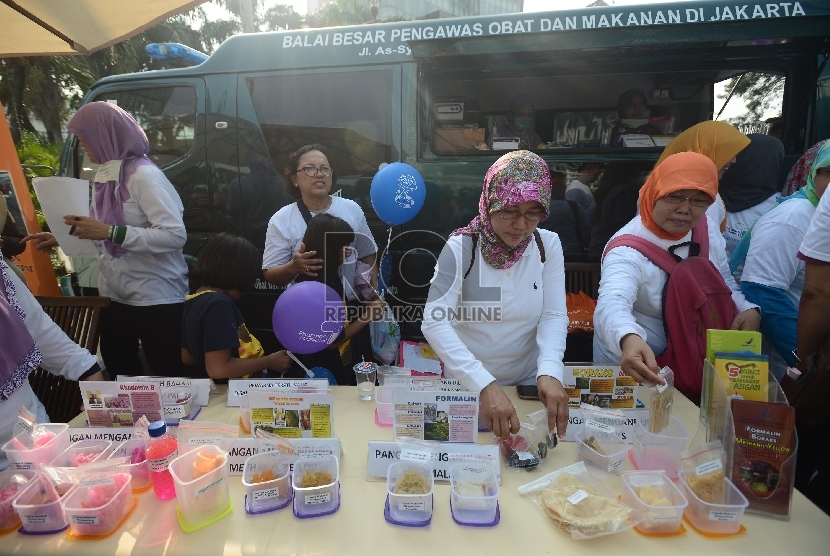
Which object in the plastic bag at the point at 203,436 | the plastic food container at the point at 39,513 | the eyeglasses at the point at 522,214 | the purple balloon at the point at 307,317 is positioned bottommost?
the plastic food container at the point at 39,513

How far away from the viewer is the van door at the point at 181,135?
3.21 meters

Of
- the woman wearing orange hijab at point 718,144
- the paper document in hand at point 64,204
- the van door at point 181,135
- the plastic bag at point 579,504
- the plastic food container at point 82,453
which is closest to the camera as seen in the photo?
the plastic bag at point 579,504

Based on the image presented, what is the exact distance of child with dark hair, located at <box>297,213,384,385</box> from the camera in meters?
2.35

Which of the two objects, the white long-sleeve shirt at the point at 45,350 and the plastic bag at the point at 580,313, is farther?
the plastic bag at the point at 580,313

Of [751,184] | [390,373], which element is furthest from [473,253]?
[751,184]

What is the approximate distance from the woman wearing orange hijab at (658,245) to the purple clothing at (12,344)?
6.68 feet

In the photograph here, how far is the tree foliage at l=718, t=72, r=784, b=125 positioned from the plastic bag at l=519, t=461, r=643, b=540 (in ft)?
9.70

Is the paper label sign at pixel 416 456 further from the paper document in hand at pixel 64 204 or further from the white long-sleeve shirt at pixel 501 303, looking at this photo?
the paper document in hand at pixel 64 204

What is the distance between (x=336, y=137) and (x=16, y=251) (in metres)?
1.98

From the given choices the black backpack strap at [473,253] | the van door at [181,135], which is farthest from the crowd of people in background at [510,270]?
the van door at [181,135]

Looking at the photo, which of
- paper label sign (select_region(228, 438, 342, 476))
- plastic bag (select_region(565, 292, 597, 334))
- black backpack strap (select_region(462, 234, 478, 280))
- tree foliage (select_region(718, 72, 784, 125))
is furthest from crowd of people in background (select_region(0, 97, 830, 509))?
tree foliage (select_region(718, 72, 784, 125))

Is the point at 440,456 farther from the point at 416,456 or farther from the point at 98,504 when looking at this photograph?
the point at 98,504

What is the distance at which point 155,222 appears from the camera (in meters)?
2.32

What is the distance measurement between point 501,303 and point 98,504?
53.1 inches
